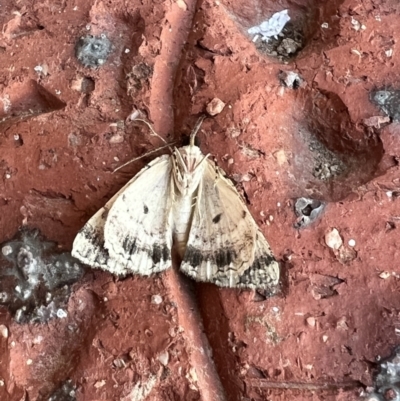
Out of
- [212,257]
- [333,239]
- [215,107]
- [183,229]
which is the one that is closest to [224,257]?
[212,257]

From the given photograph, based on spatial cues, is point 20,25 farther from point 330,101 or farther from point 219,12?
point 330,101

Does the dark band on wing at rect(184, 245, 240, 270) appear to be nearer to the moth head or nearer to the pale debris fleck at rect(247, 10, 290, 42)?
the moth head

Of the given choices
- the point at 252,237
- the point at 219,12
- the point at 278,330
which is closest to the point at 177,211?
the point at 252,237

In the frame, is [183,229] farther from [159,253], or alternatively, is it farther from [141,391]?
[141,391]

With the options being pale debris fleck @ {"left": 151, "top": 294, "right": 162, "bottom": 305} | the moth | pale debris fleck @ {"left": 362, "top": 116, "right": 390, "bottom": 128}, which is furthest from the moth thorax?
pale debris fleck @ {"left": 362, "top": 116, "right": 390, "bottom": 128}

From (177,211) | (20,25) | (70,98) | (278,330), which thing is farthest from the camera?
(20,25)

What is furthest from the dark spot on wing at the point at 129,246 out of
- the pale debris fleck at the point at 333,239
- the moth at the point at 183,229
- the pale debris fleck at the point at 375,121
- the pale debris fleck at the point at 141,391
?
the pale debris fleck at the point at 375,121
